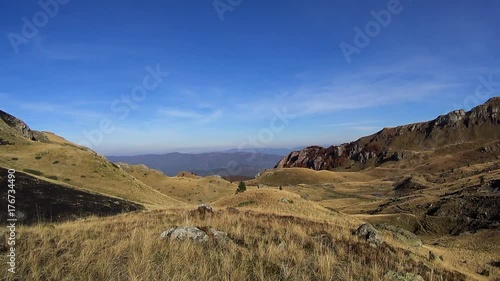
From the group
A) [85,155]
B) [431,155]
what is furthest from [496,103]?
[85,155]

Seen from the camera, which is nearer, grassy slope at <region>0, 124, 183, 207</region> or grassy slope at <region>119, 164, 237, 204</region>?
grassy slope at <region>0, 124, 183, 207</region>

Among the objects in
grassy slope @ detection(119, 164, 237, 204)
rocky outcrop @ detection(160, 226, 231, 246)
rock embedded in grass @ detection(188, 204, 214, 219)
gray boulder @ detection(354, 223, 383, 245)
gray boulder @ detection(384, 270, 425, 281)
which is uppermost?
rocky outcrop @ detection(160, 226, 231, 246)

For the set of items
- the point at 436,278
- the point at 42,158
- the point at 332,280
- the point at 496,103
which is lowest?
the point at 436,278

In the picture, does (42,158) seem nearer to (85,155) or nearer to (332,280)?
(85,155)

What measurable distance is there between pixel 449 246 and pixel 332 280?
26395mm

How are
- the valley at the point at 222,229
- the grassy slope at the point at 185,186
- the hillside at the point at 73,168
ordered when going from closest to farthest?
the valley at the point at 222,229, the hillside at the point at 73,168, the grassy slope at the point at 185,186

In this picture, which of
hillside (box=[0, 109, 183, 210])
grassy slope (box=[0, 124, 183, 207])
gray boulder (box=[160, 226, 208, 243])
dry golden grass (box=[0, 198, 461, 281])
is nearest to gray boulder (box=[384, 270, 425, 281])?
dry golden grass (box=[0, 198, 461, 281])

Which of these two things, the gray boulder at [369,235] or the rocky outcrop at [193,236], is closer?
the rocky outcrop at [193,236]

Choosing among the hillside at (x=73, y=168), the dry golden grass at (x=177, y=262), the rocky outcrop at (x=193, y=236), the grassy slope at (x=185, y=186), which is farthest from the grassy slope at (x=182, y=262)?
the grassy slope at (x=185, y=186)

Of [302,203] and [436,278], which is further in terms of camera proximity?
[302,203]

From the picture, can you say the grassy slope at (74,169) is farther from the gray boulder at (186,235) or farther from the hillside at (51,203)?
the gray boulder at (186,235)

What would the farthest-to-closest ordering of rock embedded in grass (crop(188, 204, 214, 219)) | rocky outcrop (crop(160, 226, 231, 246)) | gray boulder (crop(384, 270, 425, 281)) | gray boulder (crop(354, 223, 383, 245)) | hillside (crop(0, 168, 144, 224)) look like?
hillside (crop(0, 168, 144, 224))
rock embedded in grass (crop(188, 204, 214, 219))
gray boulder (crop(354, 223, 383, 245))
rocky outcrop (crop(160, 226, 231, 246))
gray boulder (crop(384, 270, 425, 281))

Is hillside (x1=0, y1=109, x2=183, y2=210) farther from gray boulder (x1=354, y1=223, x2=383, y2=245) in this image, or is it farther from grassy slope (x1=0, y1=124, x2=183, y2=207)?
→ gray boulder (x1=354, y1=223, x2=383, y2=245)

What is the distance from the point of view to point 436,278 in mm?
7363
